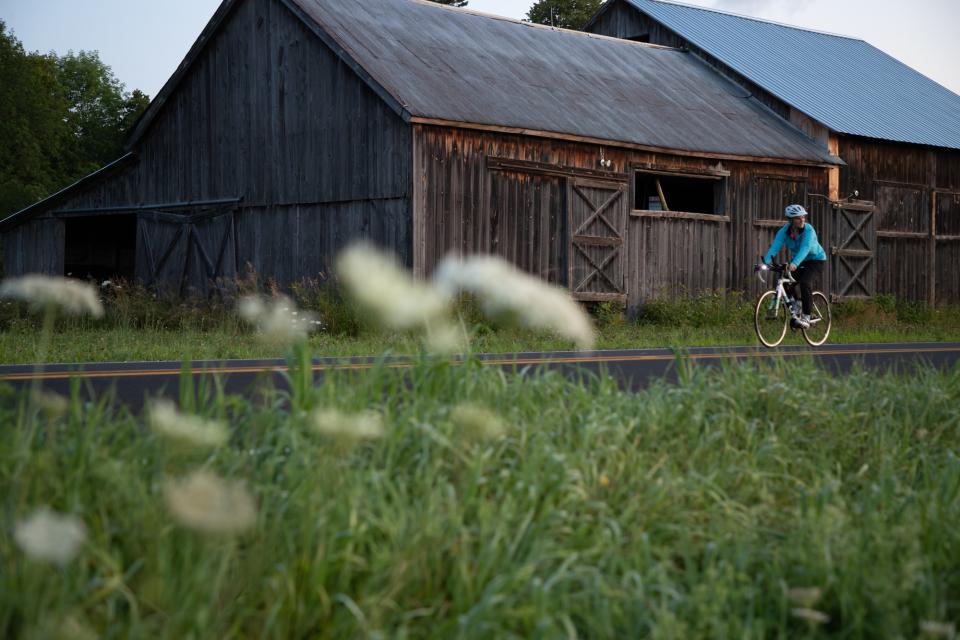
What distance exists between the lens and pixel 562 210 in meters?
22.3

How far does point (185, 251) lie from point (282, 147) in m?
3.95

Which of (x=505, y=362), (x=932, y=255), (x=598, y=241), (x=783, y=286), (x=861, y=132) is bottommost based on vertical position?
(x=505, y=362)

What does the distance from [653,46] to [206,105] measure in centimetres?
1240

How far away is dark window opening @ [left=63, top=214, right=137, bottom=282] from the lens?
3247 cm

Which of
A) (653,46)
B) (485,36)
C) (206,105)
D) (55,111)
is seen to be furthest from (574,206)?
(55,111)

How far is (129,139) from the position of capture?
26531 millimetres

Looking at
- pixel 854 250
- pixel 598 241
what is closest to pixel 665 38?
pixel 854 250

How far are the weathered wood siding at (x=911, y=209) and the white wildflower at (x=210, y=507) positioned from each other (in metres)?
26.5

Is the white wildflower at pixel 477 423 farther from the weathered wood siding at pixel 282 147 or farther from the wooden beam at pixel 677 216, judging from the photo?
the wooden beam at pixel 677 216

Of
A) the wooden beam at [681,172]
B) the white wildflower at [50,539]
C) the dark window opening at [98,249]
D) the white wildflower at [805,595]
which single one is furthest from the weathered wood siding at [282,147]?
the white wildflower at [50,539]

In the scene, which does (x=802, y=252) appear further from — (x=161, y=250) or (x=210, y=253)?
(x=161, y=250)

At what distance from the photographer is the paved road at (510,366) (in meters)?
8.93

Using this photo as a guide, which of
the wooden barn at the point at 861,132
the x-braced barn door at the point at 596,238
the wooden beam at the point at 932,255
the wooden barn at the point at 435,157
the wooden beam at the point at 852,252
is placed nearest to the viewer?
the wooden barn at the point at 435,157

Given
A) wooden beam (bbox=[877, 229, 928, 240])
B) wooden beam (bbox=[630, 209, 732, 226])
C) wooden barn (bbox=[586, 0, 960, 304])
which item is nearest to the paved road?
wooden beam (bbox=[630, 209, 732, 226])
